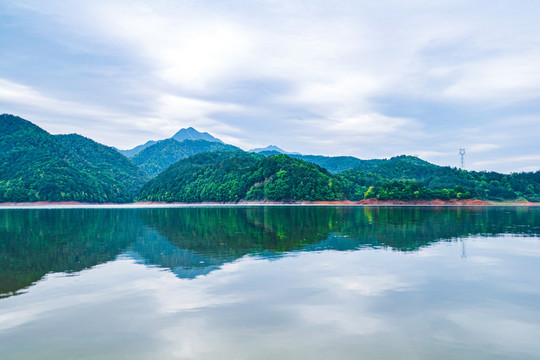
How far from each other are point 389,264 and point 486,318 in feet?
34.5

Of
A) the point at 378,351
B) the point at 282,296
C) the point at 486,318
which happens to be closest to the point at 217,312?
the point at 282,296

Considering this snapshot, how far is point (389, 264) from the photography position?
24.8 metres

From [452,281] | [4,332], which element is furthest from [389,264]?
[4,332]

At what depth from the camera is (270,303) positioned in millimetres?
16141

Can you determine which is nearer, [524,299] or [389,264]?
[524,299]

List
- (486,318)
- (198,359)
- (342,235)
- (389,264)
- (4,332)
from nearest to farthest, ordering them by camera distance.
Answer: (198,359) < (4,332) < (486,318) < (389,264) < (342,235)

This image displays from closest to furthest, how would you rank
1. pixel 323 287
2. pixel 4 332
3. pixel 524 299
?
pixel 4 332
pixel 524 299
pixel 323 287

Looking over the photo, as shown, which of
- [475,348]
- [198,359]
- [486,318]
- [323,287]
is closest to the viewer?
[198,359]

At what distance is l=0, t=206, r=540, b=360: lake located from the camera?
38.0 feet

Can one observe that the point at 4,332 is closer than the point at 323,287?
Yes

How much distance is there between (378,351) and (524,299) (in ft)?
34.5

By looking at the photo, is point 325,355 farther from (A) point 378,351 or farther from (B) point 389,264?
(B) point 389,264

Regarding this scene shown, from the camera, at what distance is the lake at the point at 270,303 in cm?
1159

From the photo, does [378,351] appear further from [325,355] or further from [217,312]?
[217,312]
